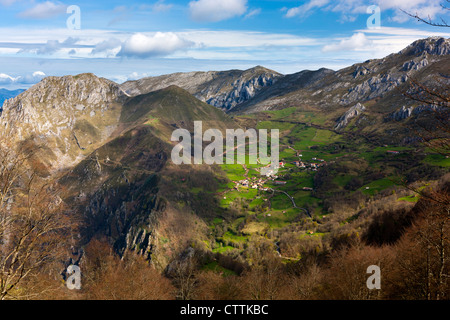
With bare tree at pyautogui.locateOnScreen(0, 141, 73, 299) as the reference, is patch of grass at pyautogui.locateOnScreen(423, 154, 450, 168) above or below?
below

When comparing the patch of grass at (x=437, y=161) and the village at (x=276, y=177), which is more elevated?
the patch of grass at (x=437, y=161)

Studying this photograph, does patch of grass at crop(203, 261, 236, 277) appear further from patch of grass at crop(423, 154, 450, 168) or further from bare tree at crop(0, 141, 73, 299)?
patch of grass at crop(423, 154, 450, 168)

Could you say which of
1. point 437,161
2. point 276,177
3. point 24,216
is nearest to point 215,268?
point 24,216

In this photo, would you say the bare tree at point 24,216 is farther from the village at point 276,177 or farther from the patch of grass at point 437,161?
the patch of grass at point 437,161

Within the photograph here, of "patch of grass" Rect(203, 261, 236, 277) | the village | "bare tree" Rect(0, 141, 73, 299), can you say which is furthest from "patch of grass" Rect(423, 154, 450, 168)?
"bare tree" Rect(0, 141, 73, 299)

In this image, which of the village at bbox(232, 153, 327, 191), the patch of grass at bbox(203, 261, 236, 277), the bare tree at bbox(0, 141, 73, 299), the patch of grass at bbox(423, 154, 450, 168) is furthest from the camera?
the village at bbox(232, 153, 327, 191)

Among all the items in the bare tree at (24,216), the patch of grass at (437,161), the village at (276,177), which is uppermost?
the bare tree at (24,216)

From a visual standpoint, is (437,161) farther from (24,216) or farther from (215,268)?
(24,216)

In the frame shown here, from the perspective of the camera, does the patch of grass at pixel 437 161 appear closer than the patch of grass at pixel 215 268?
No

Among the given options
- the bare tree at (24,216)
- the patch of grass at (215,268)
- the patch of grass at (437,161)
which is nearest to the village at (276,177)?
the patch of grass at (437,161)

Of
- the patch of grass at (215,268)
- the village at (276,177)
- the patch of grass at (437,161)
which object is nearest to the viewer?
the patch of grass at (215,268)
